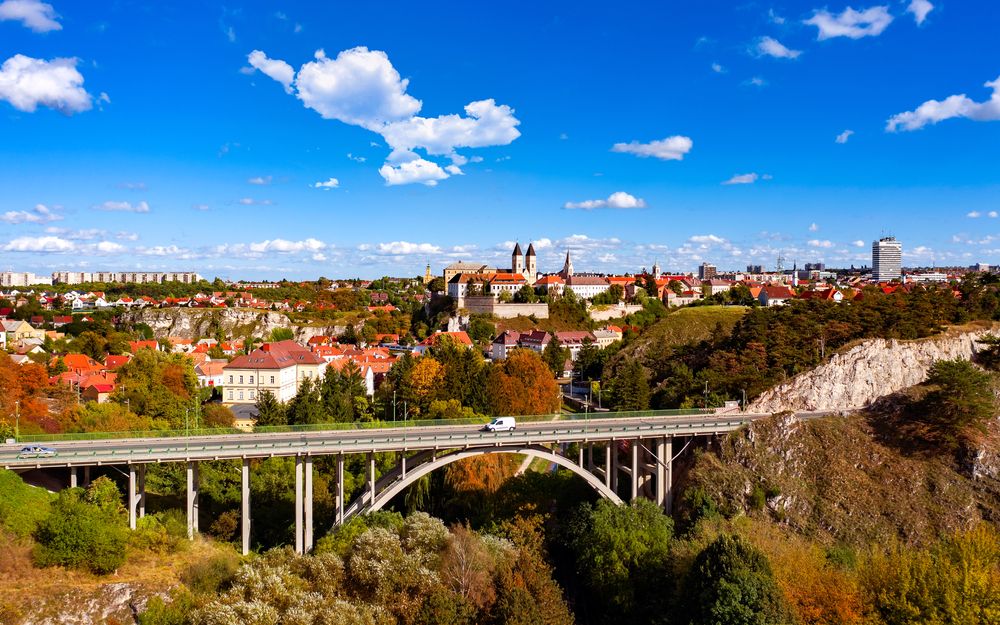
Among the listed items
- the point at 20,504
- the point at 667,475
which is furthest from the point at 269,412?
the point at 667,475

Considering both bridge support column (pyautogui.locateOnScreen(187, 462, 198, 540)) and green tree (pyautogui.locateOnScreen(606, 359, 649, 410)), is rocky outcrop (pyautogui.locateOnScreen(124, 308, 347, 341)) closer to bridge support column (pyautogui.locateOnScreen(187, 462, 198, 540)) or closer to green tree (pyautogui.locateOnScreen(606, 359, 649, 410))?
green tree (pyautogui.locateOnScreen(606, 359, 649, 410))

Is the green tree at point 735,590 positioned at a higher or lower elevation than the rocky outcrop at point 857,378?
lower

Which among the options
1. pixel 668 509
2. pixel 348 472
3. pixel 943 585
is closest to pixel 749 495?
pixel 668 509

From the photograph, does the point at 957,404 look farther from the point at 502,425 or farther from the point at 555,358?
the point at 555,358

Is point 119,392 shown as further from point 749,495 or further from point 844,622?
point 844,622

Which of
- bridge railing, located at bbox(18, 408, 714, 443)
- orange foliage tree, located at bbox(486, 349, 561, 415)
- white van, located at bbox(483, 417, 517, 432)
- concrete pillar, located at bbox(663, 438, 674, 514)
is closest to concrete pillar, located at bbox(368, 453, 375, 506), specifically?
bridge railing, located at bbox(18, 408, 714, 443)

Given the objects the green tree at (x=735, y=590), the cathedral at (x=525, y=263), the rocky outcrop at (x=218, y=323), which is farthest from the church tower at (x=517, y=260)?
the green tree at (x=735, y=590)

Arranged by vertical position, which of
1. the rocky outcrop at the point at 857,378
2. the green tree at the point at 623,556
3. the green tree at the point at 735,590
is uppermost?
the rocky outcrop at the point at 857,378

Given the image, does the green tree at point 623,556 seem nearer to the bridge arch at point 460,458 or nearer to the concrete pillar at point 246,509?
the bridge arch at point 460,458
